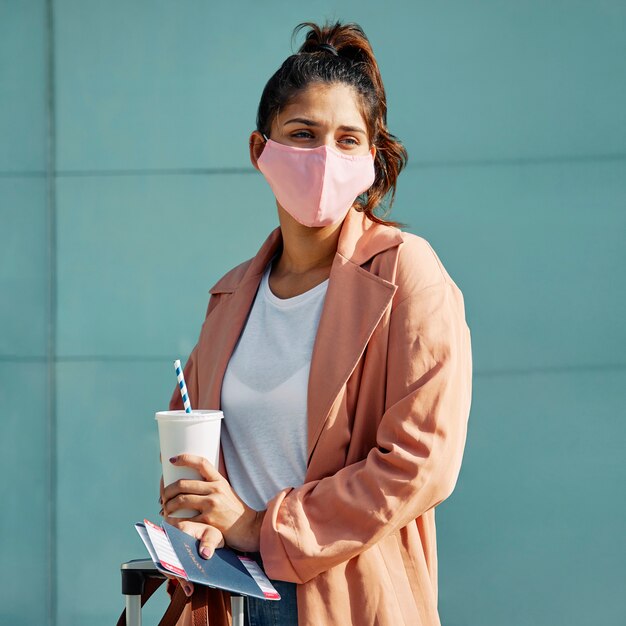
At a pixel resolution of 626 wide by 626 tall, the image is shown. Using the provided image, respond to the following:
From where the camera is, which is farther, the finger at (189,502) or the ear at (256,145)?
the ear at (256,145)

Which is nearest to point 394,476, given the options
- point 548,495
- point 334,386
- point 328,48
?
point 334,386

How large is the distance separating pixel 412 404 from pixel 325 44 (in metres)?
0.84

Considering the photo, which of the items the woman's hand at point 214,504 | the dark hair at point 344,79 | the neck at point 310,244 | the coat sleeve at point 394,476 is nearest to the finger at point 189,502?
the woman's hand at point 214,504

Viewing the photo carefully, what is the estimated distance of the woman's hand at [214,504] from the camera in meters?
1.73

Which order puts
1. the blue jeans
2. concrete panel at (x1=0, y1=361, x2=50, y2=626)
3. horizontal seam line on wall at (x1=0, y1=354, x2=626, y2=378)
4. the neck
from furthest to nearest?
concrete panel at (x1=0, y1=361, x2=50, y2=626), horizontal seam line on wall at (x1=0, y1=354, x2=626, y2=378), the neck, the blue jeans

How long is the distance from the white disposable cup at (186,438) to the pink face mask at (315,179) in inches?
19.1

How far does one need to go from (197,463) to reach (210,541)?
0.46 feet

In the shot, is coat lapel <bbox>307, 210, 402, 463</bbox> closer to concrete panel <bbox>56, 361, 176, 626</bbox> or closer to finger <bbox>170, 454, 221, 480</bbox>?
finger <bbox>170, 454, 221, 480</bbox>

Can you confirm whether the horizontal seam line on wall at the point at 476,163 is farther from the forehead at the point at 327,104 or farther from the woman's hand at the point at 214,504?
the woman's hand at the point at 214,504

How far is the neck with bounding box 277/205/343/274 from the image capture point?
6.66 feet

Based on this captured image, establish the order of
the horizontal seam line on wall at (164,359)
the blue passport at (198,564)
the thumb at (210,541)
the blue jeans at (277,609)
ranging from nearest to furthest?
1. the blue passport at (198,564)
2. the thumb at (210,541)
3. the blue jeans at (277,609)
4. the horizontal seam line on wall at (164,359)

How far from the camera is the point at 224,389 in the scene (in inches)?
78.7

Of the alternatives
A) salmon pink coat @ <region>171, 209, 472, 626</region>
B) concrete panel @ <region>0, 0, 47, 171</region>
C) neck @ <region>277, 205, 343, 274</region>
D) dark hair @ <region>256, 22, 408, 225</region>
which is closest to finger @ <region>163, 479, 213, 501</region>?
salmon pink coat @ <region>171, 209, 472, 626</region>

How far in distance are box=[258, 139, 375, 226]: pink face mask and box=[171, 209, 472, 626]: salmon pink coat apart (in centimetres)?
10
